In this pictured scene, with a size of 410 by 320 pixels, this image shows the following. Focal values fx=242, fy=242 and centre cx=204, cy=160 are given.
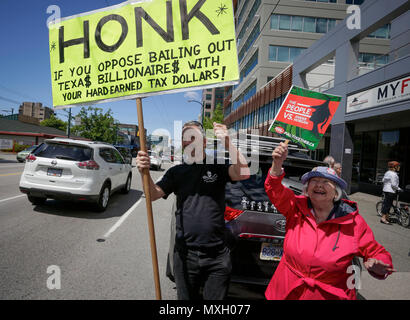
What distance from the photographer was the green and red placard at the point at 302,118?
3141 millimetres

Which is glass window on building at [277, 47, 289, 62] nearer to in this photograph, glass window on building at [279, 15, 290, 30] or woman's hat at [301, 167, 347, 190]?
glass window on building at [279, 15, 290, 30]

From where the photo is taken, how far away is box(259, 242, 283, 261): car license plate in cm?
252

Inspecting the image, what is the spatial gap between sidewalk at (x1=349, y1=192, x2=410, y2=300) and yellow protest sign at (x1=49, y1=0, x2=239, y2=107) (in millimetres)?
3655

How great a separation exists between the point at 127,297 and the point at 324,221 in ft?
7.96

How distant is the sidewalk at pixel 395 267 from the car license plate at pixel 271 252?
5.89ft

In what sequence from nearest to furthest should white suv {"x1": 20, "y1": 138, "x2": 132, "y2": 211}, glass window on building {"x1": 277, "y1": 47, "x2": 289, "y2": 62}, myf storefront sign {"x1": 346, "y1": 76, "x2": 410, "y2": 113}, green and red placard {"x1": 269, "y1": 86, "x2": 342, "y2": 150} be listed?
green and red placard {"x1": 269, "y1": 86, "x2": 342, "y2": 150} → white suv {"x1": 20, "y1": 138, "x2": 132, "y2": 211} → myf storefront sign {"x1": 346, "y1": 76, "x2": 410, "y2": 113} → glass window on building {"x1": 277, "y1": 47, "x2": 289, "y2": 62}

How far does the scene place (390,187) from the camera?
7.75m

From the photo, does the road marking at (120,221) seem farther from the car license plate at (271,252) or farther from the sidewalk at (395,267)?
the sidewalk at (395,267)

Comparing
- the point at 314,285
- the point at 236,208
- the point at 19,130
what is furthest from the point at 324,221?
the point at 19,130

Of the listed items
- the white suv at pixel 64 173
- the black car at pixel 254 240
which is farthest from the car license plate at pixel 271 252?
the white suv at pixel 64 173

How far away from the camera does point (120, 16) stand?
223 centimetres

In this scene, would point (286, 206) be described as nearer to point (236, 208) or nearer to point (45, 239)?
point (236, 208)

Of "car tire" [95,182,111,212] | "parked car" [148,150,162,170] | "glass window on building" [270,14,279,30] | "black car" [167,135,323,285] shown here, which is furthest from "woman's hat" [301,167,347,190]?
"glass window on building" [270,14,279,30]

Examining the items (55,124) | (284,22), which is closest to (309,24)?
(284,22)
